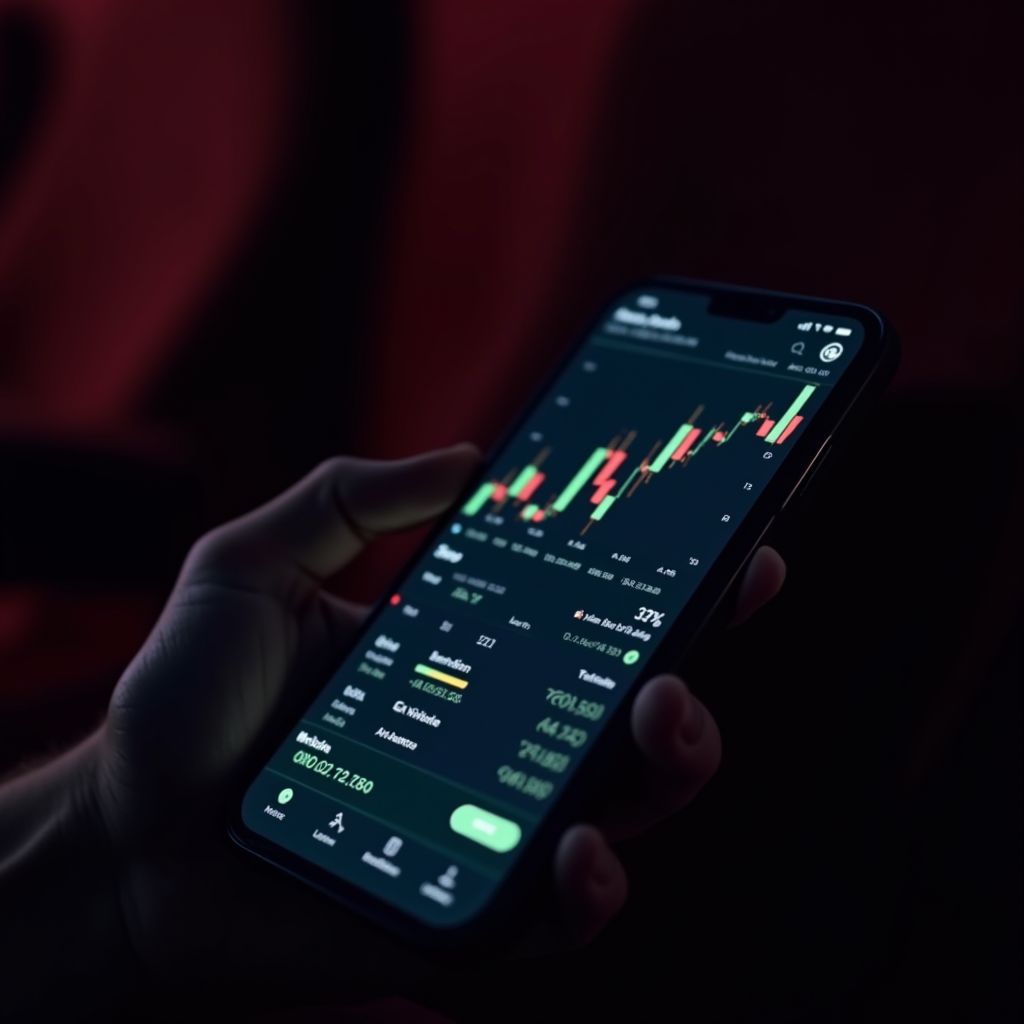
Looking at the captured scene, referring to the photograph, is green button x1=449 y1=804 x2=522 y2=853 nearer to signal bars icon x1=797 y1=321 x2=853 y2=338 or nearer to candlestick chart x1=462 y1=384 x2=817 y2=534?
candlestick chart x1=462 y1=384 x2=817 y2=534

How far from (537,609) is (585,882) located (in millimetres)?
→ 202

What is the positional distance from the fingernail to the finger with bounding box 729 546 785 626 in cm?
9

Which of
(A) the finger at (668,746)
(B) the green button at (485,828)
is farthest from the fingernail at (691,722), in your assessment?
(B) the green button at (485,828)

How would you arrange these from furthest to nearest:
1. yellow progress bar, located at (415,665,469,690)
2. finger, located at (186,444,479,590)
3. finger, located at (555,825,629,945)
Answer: finger, located at (186,444,479,590) < yellow progress bar, located at (415,665,469,690) < finger, located at (555,825,629,945)

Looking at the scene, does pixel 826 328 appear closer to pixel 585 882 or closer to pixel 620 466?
pixel 620 466

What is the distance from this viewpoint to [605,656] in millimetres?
690

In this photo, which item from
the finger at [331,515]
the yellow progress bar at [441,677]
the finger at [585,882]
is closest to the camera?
the finger at [585,882]

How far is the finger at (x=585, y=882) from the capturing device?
23.7 inches

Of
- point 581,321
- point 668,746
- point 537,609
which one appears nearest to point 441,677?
point 537,609

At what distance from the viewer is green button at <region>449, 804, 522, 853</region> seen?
64cm

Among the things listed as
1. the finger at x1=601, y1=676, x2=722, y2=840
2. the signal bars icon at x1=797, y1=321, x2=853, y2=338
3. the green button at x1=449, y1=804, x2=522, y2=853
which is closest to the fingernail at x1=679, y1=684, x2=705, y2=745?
the finger at x1=601, y1=676, x2=722, y2=840

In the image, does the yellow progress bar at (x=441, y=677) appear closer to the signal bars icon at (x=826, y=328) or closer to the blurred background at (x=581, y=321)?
the blurred background at (x=581, y=321)

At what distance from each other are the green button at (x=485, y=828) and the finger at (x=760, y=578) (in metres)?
0.21

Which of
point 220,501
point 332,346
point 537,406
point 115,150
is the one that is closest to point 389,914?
point 537,406
